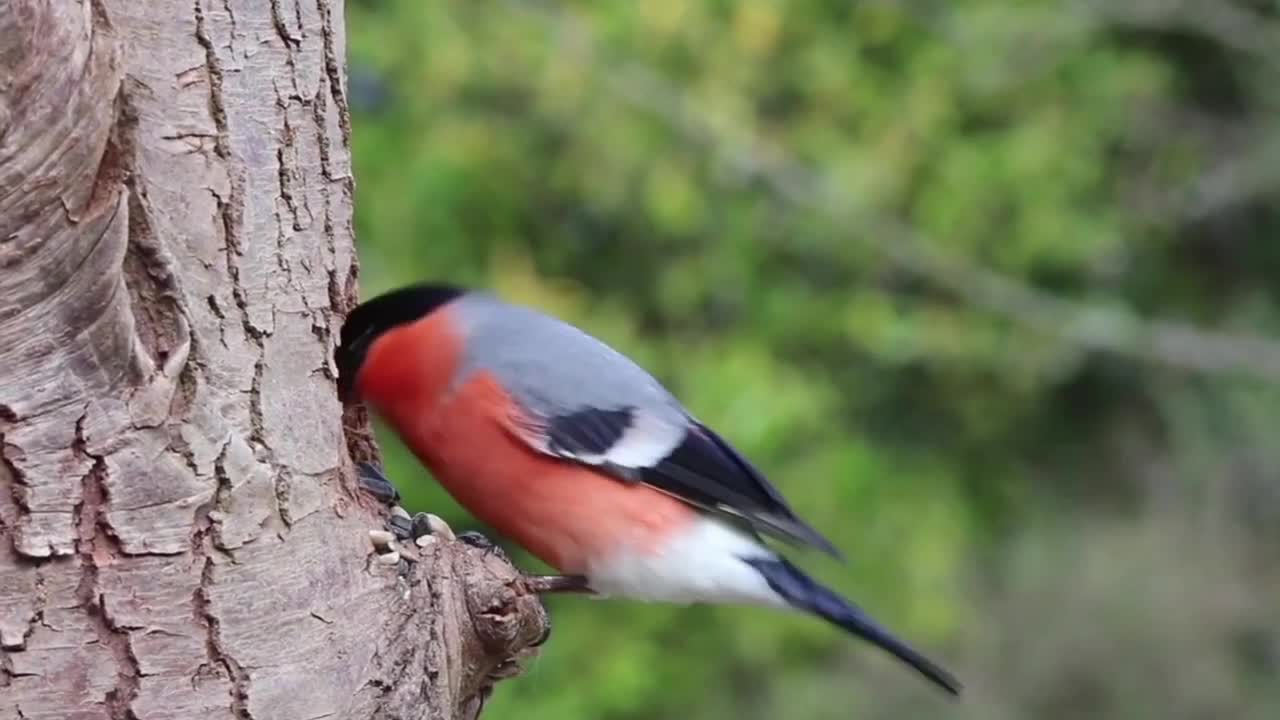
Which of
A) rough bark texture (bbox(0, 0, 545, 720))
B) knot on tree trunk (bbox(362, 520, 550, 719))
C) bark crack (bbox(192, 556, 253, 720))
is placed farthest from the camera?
knot on tree trunk (bbox(362, 520, 550, 719))

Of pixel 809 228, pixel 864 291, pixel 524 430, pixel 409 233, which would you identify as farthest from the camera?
pixel 864 291

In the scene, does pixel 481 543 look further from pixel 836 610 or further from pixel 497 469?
pixel 836 610

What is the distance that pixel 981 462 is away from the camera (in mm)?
5945

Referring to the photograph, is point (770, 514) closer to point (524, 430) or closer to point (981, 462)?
point (524, 430)

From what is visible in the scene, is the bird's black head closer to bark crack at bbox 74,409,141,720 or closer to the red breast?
the red breast

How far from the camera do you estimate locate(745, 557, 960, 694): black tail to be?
1966 millimetres

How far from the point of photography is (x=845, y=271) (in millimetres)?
4742

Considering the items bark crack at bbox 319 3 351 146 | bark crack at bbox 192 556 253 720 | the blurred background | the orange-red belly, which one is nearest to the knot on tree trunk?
bark crack at bbox 192 556 253 720

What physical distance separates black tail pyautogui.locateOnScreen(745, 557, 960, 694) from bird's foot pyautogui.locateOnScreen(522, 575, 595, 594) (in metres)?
0.24

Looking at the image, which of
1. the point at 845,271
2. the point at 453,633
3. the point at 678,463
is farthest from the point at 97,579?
the point at 845,271

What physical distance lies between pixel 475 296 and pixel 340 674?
0.93 m

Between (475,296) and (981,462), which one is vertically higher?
(475,296)

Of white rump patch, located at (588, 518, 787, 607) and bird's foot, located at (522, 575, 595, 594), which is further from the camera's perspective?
white rump patch, located at (588, 518, 787, 607)

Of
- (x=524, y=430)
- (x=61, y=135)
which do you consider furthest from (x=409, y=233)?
(x=61, y=135)
